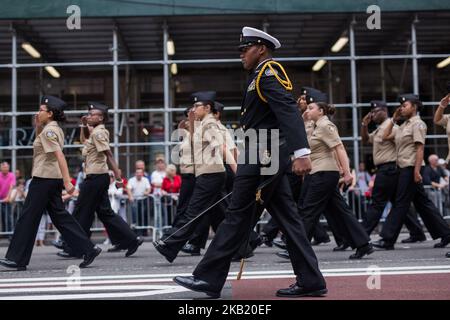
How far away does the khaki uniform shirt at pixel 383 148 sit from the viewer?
11.7 m

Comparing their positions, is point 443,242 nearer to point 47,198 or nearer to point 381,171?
point 381,171

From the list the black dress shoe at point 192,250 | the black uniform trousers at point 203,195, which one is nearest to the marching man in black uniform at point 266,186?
the black uniform trousers at point 203,195

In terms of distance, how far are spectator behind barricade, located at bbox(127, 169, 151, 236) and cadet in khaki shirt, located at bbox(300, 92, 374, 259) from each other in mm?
6268

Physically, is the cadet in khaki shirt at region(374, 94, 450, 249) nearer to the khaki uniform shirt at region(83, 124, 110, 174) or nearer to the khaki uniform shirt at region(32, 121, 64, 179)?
the khaki uniform shirt at region(83, 124, 110, 174)

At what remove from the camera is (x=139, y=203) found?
51.5 feet

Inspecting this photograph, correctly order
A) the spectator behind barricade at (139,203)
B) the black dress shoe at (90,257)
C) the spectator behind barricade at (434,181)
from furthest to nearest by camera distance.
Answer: the spectator behind barricade at (434,181), the spectator behind barricade at (139,203), the black dress shoe at (90,257)

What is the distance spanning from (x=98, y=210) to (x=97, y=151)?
820mm

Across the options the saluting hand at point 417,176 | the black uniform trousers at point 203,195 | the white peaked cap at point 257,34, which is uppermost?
the white peaked cap at point 257,34

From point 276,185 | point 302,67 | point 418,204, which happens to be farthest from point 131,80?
point 276,185

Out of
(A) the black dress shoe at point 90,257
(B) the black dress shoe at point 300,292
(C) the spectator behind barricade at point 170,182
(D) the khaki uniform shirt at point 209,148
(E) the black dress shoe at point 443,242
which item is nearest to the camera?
(B) the black dress shoe at point 300,292

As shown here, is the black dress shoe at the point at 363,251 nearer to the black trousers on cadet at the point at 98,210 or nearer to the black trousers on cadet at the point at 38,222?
the black trousers on cadet at the point at 98,210

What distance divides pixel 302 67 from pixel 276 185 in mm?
16803

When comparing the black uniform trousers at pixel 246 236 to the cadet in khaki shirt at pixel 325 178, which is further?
the cadet in khaki shirt at pixel 325 178

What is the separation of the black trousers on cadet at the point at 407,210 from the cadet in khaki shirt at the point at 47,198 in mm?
4189
